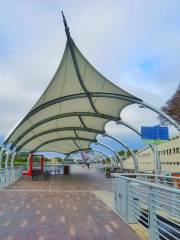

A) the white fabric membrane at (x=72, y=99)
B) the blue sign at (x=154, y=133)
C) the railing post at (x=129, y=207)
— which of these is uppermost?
the white fabric membrane at (x=72, y=99)

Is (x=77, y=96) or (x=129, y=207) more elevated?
(x=77, y=96)

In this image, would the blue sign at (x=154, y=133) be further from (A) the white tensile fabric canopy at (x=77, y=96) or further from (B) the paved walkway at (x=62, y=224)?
(A) the white tensile fabric canopy at (x=77, y=96)

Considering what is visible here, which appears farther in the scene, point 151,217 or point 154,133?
point 154,133

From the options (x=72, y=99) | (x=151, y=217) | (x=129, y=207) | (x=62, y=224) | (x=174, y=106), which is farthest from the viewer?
(x=174, y=106)

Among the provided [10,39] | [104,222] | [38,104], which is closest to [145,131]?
[104,222]

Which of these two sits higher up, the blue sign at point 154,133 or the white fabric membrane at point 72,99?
the white fabric membrane at point 72,99

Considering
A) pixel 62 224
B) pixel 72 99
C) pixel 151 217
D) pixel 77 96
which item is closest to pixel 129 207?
pixel 62 224

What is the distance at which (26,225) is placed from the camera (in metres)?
7.27

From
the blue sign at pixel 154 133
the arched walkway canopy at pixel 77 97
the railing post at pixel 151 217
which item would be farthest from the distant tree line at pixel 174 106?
the railing post at pixel 151 217

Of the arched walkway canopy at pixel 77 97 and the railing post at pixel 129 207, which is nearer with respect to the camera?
the railing post at pixel 129 207

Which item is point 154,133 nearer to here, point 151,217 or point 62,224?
point 62,224

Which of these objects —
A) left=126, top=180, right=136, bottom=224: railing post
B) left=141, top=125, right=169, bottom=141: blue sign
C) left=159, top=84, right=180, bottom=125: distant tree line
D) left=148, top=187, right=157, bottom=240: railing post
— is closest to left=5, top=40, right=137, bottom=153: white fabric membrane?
left=141, top=125, right=169, bottom=141: blue sign

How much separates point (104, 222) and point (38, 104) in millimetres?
10804

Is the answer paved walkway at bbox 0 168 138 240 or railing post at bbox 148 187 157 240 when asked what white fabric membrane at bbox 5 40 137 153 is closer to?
paved walkway at bbox 0 168 138 240
